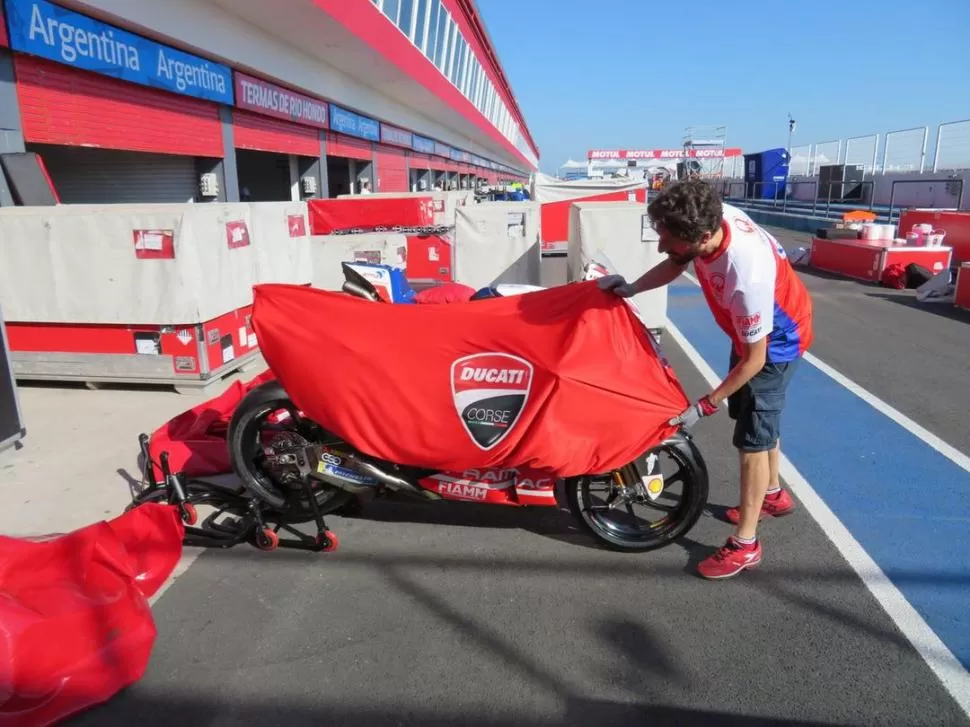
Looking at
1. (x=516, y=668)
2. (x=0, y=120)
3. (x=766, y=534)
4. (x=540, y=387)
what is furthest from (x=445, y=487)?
(x=0, y=120)

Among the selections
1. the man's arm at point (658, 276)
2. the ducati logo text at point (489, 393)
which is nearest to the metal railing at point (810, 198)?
the man's arm at point (658, 276)

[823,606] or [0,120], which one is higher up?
[0,120]

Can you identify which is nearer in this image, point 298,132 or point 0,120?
point 0,120

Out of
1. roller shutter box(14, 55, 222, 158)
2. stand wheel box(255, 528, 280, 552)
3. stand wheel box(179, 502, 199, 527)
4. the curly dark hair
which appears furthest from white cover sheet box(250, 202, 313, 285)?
the curly dark hair

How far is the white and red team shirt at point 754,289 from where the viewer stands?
9.91 feet

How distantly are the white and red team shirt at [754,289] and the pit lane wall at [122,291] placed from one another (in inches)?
168

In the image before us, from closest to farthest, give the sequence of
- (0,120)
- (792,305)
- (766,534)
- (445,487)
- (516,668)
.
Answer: (516,668) → (792,305) → (445,487) → (766,534) → (0,120)

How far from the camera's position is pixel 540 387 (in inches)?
127

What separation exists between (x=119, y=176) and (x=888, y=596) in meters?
13.4

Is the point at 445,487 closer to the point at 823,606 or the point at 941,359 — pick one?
the point at 823,606

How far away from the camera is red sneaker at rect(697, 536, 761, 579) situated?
10.9 ft

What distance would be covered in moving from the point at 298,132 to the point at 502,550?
14432mm

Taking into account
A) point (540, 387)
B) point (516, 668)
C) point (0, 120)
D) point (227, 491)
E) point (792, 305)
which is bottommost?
point (516, 668)

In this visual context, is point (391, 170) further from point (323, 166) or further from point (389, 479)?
point (389, 479)
